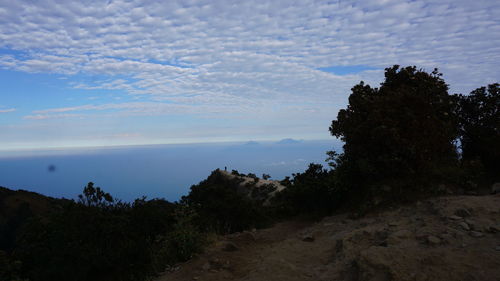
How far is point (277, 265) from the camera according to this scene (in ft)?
23.0

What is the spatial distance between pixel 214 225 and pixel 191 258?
3.54 meters

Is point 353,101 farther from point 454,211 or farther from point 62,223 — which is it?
point 62,223

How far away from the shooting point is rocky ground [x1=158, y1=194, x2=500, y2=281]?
5.09 meters

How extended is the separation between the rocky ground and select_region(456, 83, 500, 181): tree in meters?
8.21

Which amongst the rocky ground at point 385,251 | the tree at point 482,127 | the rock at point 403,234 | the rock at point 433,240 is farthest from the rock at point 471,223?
the tree at point 482,127

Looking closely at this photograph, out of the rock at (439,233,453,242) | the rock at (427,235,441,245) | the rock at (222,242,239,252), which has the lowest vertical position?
the rock at (222,242,239,252)

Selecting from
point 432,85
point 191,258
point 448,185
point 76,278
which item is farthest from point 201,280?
point 432,85

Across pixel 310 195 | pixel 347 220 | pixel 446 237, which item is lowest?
pixel 347 220

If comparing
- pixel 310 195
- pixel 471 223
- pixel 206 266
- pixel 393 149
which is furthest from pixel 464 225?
pixel 310 195

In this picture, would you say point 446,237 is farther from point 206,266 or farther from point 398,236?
point 206,266

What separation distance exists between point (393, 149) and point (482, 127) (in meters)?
8.23

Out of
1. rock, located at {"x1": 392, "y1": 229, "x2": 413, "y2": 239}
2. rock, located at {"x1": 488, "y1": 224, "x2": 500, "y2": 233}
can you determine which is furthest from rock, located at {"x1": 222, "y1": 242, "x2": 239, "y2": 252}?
rock, located at {"x1": 488, "y1": 224, "x2": 500, "y2": 233}

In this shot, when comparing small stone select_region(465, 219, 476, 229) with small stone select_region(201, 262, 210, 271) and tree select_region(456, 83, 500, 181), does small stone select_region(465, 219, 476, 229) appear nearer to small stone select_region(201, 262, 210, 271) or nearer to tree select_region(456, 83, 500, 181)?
small stone select_region(201, 262, 210, 271)

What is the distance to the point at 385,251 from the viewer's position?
5.85 meters
